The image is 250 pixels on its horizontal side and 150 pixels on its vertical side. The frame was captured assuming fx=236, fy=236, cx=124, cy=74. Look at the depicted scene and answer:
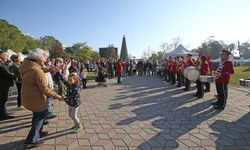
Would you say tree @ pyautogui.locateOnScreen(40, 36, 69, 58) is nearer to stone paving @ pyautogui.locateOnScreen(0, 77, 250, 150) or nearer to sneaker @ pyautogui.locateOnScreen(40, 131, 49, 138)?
stone paving @ pyautogui.locateOnScreen(0, 77, 250, 150)

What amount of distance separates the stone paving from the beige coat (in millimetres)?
896

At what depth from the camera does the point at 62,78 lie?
984cm

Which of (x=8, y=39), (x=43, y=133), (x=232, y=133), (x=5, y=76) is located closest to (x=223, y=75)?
(x=232, y=133)

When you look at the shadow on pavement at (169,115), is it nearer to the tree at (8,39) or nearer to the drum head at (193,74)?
the drum head at (193,74)

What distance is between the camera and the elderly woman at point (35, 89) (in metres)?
4.30

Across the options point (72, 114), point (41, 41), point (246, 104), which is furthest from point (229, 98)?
point (41, 41)

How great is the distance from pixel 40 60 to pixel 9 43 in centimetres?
4848

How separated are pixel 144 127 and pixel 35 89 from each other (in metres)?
2.75

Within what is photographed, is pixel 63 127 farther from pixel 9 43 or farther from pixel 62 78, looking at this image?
pixel 9 43

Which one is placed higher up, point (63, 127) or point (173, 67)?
point (173, 67)

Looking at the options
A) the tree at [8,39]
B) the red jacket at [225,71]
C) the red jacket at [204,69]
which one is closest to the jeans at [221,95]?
the red jacket at [225,71]

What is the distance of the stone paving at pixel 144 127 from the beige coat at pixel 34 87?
896mm

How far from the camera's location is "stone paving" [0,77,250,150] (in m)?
4.72

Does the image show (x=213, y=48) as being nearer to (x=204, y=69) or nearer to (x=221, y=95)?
(x=204, y=69)
